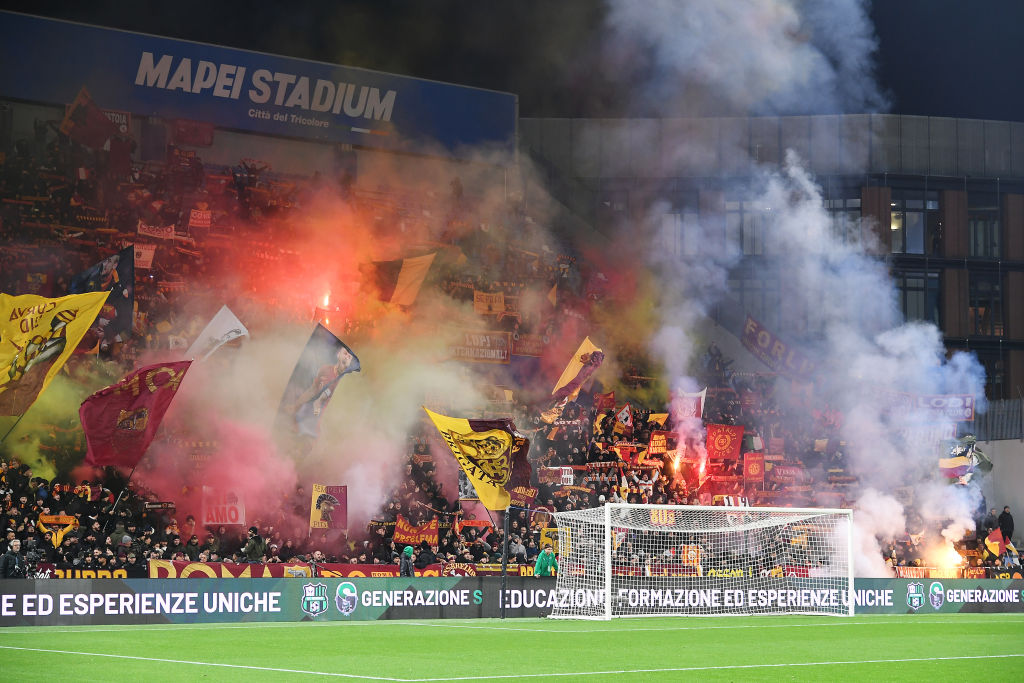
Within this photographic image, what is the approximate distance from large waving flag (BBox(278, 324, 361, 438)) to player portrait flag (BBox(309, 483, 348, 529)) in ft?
11.7

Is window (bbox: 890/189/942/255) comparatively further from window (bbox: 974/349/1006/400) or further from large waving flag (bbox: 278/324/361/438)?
large waving flag (bbox: 278/324/361/438)

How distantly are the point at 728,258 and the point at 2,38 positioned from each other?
27.3m

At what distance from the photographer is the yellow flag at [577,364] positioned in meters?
37.1

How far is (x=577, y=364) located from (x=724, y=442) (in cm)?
499

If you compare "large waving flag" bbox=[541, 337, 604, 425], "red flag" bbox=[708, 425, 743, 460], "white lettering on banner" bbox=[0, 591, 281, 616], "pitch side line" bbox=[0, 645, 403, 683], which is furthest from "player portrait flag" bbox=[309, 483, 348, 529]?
"pitch side line" bbox=[0, 645, 403, 683]

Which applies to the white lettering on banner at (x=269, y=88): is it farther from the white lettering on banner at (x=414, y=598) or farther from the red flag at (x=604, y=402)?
the white lettering on banner at (x=414, y=598)

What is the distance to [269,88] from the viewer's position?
36625 millimetres

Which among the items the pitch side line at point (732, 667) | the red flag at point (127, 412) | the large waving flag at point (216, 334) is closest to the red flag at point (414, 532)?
the red flag at point (127, 412)

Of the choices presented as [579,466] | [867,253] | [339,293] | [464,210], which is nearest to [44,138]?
[339,293]

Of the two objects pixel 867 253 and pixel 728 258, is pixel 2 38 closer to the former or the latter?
pixel 728 258

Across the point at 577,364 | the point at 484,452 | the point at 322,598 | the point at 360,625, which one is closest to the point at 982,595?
the point at 484,452

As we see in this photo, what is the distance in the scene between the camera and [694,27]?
38344mm

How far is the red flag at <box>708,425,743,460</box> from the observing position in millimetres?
36125

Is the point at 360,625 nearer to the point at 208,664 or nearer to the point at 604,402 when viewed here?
the point at 208,664
